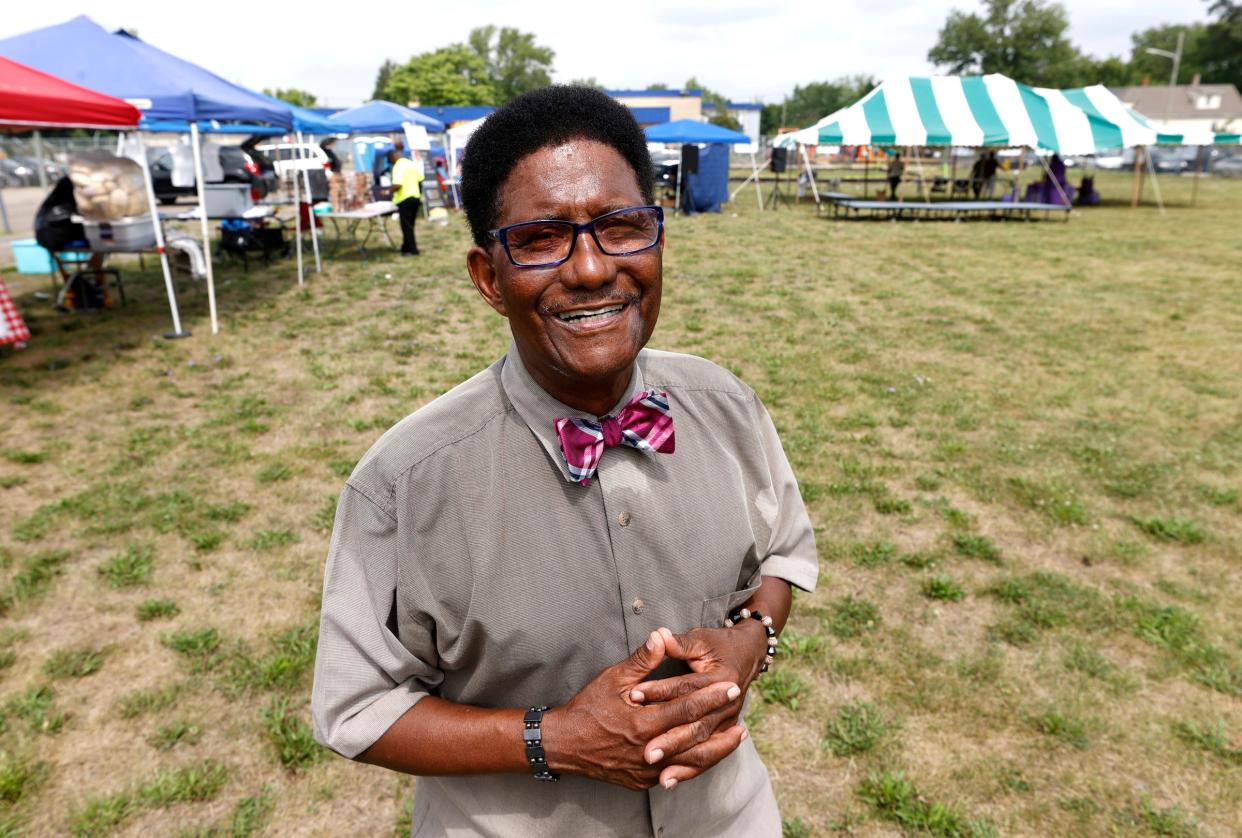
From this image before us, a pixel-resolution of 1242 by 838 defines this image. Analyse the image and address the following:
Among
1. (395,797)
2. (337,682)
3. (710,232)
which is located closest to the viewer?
(337,682)

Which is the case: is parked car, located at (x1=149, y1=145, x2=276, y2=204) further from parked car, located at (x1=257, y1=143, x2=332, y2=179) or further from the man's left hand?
the man's left hand

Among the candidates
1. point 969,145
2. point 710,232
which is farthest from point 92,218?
point 969,145

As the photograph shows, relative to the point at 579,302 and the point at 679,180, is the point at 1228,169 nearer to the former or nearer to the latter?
the point at 679,180

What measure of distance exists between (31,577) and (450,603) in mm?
3941

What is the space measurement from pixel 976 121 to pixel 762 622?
20984 millimetres

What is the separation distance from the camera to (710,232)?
674 inches

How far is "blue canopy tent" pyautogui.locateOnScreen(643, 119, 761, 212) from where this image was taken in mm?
20578

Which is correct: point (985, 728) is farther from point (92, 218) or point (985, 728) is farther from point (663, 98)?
point (663, 98)

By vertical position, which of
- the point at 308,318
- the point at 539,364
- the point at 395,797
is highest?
the point at 539,364

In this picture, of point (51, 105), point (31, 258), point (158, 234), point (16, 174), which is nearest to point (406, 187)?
point (31, 258)

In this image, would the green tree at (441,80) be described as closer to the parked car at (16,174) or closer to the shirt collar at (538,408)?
the parked car at (16,174)

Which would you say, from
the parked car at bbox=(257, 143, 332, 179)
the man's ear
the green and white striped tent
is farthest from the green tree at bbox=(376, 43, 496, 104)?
the man's ear

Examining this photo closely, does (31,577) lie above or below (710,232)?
below

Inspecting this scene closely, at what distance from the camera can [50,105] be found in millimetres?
6234
